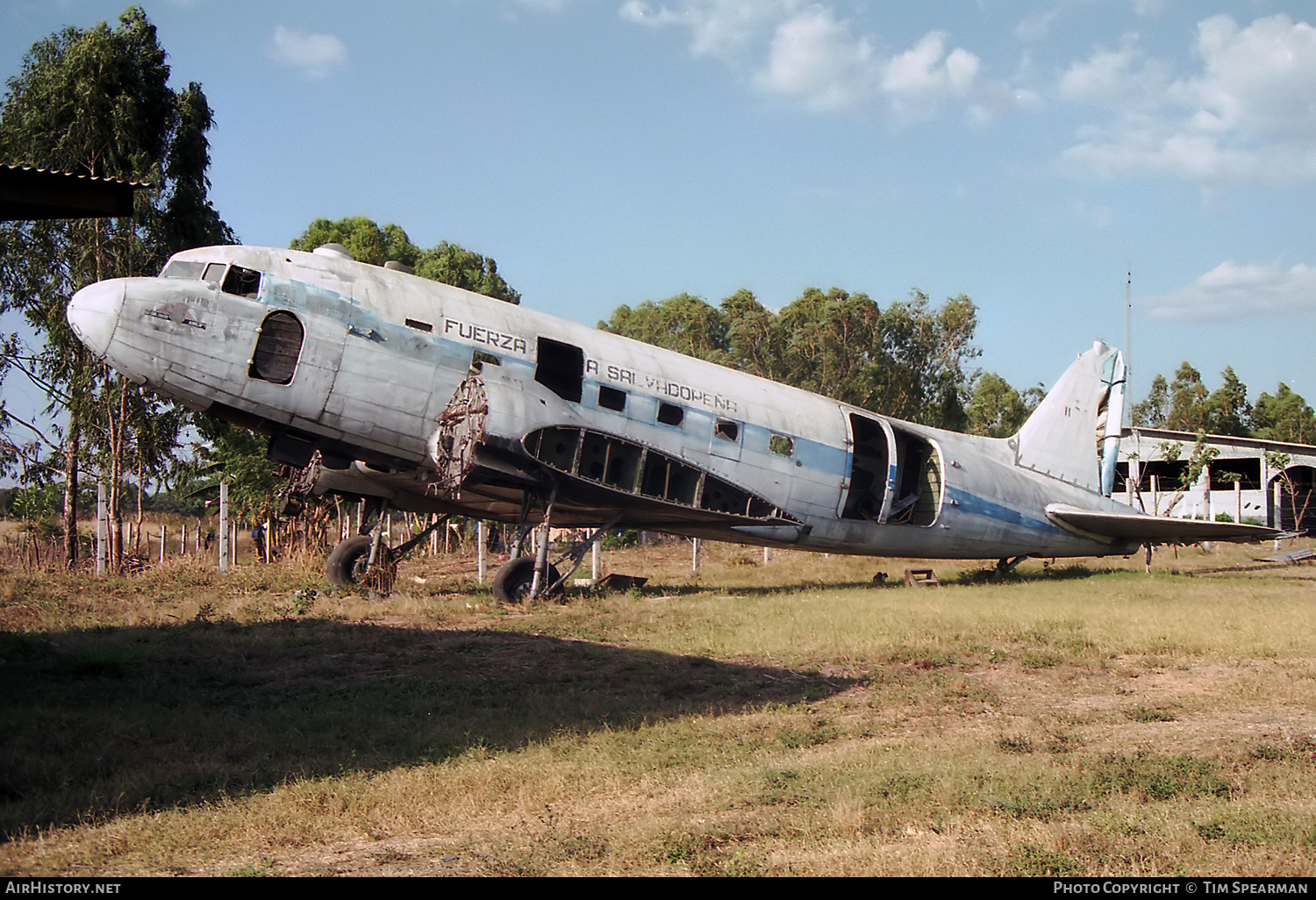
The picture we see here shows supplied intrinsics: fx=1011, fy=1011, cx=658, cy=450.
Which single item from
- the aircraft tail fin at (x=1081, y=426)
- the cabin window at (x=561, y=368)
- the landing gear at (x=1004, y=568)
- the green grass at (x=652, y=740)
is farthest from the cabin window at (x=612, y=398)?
the aircraft tail fin at (x=1081, y=426)

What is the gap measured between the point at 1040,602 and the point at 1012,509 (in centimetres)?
515

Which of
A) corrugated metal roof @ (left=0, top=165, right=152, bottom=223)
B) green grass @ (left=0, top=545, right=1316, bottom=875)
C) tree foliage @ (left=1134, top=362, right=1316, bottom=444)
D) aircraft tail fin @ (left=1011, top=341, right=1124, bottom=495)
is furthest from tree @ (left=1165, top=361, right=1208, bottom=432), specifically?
corrugated metal roof @ (left=0, top=165, right=152, bottom=223)

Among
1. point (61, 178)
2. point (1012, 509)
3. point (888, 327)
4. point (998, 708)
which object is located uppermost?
point (888, 327)

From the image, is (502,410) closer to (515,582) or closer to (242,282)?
(515,582)

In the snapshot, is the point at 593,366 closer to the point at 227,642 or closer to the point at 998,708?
the point at 227,642

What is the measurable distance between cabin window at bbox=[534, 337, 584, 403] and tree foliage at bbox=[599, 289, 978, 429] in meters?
35.6

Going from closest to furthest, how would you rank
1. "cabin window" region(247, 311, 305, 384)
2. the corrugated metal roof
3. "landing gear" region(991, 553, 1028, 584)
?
the corrugated metal roof → "cabin window" region(247, 311, 305, 384) → "landing gear" region(991, 553, 1028, 584)

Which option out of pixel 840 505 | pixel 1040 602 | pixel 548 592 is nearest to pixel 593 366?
pixel 548 592

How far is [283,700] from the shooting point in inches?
446

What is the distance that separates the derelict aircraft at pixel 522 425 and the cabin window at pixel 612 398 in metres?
0.05

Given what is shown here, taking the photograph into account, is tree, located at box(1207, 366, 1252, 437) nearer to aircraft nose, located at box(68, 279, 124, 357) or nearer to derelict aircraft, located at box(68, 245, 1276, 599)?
derelict aircraft, located at box(68, 245, 1276, 599)

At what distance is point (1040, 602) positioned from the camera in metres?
19.9

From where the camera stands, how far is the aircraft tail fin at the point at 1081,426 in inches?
1049

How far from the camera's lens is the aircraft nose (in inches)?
599
